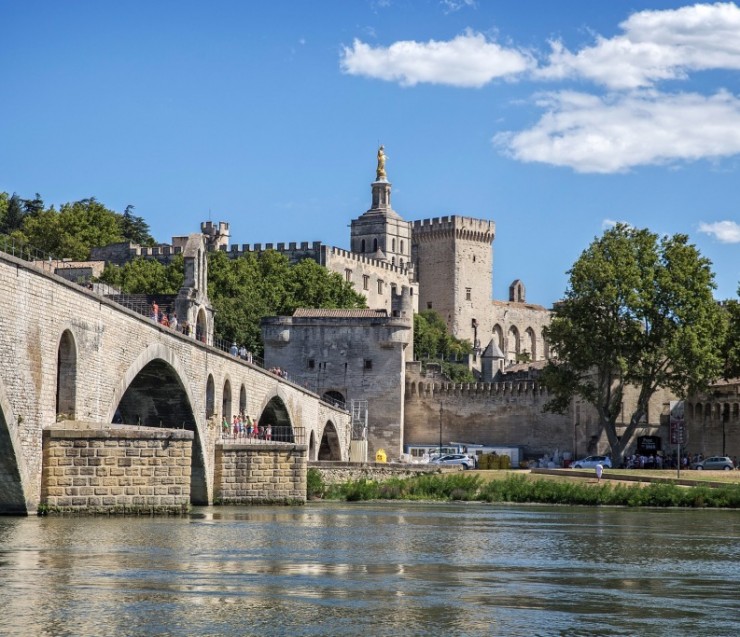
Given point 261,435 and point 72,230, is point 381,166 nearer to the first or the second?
point 72,230

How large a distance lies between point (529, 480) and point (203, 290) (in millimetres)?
19195

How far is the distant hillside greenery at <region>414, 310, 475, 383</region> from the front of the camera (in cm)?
11688

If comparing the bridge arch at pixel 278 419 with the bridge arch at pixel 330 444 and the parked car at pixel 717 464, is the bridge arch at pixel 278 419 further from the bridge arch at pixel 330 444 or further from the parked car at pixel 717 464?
the parked car at pixel 717 464

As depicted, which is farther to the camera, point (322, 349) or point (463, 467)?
point (322, 349)

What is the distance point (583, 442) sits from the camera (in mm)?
88125

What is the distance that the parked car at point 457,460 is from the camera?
78.6 metres

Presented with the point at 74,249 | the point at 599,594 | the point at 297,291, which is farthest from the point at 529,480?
the point at 74,249

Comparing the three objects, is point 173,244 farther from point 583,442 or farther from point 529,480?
point 529,480

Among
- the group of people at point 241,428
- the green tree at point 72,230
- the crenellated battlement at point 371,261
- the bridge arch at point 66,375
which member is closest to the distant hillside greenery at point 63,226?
the green tree at point 72,230

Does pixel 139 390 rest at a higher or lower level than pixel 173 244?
lower

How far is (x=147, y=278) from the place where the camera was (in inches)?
3839

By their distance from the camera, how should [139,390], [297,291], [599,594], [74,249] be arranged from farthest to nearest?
[74,249], [297,291], [139,390], [599,594]

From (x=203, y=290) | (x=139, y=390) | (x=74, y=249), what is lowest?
(x=139, y=390)

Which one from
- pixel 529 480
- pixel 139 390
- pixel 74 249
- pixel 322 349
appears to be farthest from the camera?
pixel 74 249
